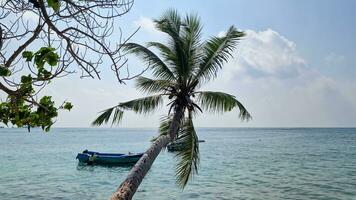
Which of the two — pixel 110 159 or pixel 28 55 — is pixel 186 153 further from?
pixel 110 159

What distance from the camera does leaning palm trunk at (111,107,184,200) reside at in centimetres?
698

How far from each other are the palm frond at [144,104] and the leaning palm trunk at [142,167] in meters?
1.06

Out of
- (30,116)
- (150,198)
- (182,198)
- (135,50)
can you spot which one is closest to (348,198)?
(182,198)

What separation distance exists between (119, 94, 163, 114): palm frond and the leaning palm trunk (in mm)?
1062

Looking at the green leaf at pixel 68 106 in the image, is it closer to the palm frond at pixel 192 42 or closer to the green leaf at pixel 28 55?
the green leaf at pixel 28 55

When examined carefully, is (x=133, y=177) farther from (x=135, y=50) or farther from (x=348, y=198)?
(x=348, y=198)

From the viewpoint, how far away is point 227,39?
41.1ft

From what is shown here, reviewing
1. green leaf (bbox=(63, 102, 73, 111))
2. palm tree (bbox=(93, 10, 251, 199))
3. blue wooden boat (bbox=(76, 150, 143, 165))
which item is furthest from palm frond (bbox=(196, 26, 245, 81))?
blue wooden boat (bbox=(76, 150, 143, 165))

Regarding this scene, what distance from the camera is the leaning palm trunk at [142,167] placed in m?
6.98

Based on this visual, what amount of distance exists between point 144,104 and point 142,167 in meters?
4.54

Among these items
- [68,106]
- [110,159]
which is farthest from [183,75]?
[110,159]

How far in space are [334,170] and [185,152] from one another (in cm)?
2628

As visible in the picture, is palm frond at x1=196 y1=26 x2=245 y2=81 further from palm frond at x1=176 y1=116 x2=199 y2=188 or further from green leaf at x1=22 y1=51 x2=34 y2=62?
green leaf at x1=22 y1=51 x2=34 y2=62

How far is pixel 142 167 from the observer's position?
8258mm
